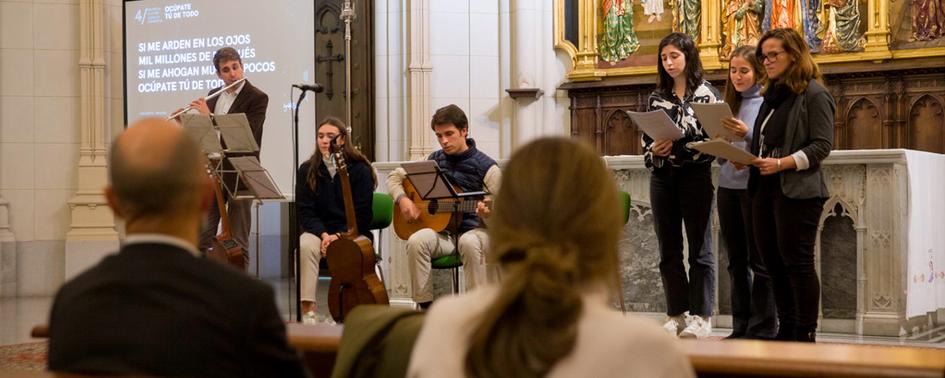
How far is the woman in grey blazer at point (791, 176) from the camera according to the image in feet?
15.1

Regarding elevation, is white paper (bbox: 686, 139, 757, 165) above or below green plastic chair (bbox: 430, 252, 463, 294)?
above

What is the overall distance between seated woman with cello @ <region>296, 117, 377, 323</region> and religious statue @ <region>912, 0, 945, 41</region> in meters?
5.13

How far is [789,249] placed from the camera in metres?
4.60

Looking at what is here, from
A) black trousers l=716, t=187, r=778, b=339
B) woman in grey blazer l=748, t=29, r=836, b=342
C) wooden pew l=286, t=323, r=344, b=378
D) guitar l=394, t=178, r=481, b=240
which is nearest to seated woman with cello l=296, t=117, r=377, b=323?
guitar l=394, t=178, r=481, b=240

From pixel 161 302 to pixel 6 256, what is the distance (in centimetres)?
857

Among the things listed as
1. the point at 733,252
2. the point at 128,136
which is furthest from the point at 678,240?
the point at 128,136

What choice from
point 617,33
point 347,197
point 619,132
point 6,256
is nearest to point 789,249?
point 347,197

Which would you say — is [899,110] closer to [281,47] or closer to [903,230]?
[903,230]

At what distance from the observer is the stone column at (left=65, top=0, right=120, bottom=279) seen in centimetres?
953

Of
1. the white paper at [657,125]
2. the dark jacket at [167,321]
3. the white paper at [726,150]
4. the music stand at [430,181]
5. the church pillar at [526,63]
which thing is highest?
the church pillar at [526,63]

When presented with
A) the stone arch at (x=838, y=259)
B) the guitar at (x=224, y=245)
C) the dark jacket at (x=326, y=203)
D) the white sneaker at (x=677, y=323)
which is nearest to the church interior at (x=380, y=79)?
the dark jacket at (x=326, y=203)

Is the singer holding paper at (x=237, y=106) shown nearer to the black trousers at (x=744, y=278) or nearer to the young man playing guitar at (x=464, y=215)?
the young man playing guitar at (x=464, y=215)

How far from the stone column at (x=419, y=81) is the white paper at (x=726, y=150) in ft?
18.5

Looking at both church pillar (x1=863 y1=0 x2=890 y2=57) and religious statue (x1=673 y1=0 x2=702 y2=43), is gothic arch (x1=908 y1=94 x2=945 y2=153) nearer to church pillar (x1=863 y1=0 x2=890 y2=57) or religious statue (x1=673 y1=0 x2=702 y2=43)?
church pillar (x1=863 y1=0 x2=890 y2=57)
